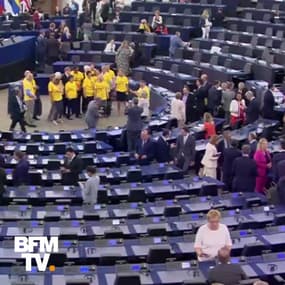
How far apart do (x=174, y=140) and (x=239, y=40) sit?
33.4ft

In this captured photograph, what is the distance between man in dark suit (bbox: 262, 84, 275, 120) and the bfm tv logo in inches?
357

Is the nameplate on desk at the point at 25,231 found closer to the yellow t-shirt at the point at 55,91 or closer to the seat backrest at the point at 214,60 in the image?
the yellow t-shirt at the point at 55,91

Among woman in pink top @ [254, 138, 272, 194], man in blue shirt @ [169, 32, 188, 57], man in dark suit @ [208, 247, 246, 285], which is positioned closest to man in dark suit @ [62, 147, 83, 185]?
woman in pink top @ [254, 138, 272, 194]

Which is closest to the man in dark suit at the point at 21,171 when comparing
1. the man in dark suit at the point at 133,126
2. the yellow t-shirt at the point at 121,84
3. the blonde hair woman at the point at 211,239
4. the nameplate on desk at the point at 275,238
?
the man in dark suit at the point at 133,126

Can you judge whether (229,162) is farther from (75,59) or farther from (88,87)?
(75,59)

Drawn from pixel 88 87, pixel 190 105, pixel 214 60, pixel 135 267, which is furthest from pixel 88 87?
pixel 135 267

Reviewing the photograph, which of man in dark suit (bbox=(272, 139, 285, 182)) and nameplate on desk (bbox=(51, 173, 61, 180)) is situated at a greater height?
man in dark suit (bbox=(272, 139, 285, 182))

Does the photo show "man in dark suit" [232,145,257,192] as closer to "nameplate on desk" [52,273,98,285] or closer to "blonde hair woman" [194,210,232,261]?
"blonde hair woman" [194,210,232,261]

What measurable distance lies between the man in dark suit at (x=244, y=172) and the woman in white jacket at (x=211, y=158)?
115 centimetres

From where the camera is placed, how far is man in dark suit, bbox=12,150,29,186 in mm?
15078

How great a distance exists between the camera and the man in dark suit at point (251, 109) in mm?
19219

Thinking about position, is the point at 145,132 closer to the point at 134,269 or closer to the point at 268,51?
the point at 134,269

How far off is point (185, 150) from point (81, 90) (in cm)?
717

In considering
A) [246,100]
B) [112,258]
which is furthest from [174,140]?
[112,258]
